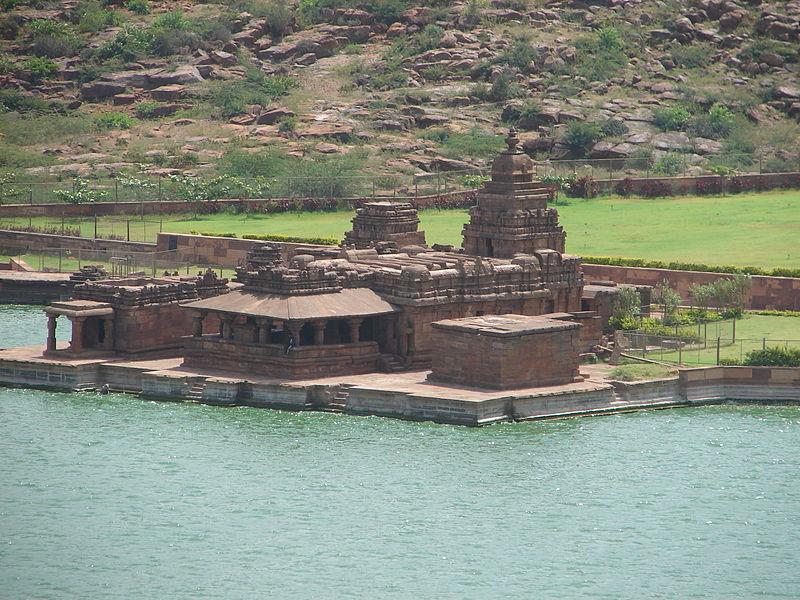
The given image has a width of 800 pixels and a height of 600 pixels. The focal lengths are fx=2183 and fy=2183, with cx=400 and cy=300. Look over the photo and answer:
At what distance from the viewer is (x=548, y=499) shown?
5391 centimetres

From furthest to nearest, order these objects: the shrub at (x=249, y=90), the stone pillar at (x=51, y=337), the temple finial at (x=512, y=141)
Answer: the shrub at (x=249, y=90), the temple finial at (x=512, y=141), the stone pillar at (x=51, y=337)

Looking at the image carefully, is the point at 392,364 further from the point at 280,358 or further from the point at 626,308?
the point at 626,308

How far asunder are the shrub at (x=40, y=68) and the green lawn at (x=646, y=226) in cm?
2553

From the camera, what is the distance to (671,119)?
113 meters

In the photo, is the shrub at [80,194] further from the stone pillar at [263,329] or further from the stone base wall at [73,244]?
the stone pillar at [263,329]

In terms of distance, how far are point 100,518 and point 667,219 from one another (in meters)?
48.3

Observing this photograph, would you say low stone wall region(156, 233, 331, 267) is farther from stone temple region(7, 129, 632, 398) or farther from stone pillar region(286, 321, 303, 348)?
stone pillar region(286, 321, 303, 348)

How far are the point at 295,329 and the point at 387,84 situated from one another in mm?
55202

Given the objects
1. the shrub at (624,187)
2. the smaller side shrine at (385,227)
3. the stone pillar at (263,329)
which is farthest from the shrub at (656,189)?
the stone pillar at (263,329)

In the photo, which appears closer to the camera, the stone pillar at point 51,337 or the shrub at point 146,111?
the stone pillar at point 51,337

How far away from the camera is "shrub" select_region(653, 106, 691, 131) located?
11256cm

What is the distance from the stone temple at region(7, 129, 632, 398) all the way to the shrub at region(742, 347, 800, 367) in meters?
5.54

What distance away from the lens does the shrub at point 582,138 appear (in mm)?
109062

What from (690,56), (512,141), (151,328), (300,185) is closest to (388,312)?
(151,328)
